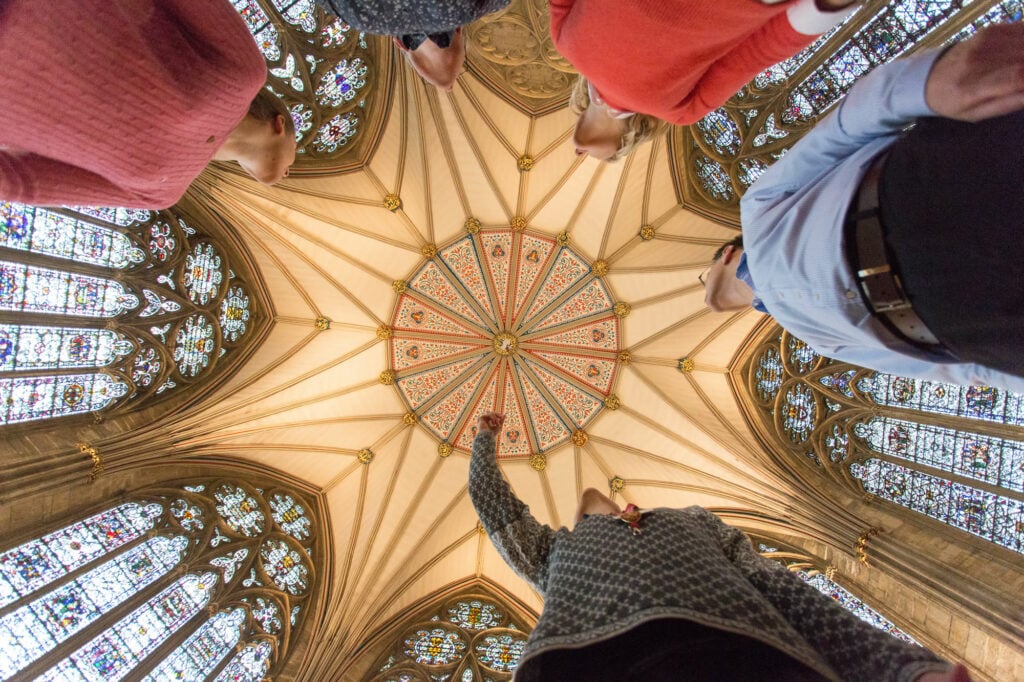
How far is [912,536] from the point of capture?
8.07 meters

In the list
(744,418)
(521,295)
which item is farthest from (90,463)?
(744,418)

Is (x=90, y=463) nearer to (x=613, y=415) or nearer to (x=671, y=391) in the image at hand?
(x=613, y=415)

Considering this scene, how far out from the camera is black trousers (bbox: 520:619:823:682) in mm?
2052

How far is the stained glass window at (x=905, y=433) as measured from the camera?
7859 millimetres

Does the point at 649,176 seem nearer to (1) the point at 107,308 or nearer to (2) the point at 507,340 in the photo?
(2) the point at 507,340

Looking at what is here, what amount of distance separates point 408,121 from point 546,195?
3251mm

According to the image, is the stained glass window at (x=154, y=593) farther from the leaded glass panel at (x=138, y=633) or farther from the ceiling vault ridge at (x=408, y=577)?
the ceiling vault ridge at (x=408, y=577)

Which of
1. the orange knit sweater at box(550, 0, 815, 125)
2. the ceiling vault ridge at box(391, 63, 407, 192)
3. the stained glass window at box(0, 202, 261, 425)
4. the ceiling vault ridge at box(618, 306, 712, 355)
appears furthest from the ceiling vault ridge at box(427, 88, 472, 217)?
the orange knit sweater at box(550, 0, 815, 125)

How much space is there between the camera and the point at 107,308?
8.85m

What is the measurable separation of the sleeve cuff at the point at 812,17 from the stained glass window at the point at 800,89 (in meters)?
5.94

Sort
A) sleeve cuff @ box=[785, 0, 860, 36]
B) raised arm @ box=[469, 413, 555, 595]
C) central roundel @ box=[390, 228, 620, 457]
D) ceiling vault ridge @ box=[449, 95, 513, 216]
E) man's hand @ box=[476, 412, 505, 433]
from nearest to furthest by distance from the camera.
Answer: sleeve cuff @ box=[785, 0, 860, 36] → raised arm @ box=[469, 413, 555, 595] → man's hand @ box=[476, 412, 505, 433] → ceiling vault ridge @ box=[449, 95, 513, 216] → central roundel @ box=[390, 228, 620, 457]

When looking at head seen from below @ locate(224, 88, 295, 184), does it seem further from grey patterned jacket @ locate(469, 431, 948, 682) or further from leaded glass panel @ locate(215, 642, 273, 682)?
leaded glass panel @ locate(215, 642, 273, 682)

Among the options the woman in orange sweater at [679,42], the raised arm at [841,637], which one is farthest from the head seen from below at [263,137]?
the raised arm at [841,637]

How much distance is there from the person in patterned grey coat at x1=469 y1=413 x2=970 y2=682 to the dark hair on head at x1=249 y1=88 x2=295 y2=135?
2671 millimetres
